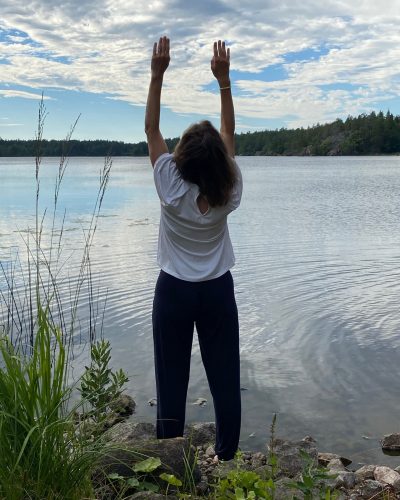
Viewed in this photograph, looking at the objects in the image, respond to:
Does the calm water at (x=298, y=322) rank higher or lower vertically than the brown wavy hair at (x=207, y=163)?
lower

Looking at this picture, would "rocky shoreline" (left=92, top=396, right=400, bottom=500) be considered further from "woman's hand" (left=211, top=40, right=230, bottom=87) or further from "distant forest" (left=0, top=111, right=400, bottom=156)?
"distant forest" (left=0, top=111, right=400, bottom=156)

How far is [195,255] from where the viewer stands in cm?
400

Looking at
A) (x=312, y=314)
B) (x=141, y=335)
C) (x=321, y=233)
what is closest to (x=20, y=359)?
(x=141, y=335)

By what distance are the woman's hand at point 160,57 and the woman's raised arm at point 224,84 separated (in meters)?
0.35

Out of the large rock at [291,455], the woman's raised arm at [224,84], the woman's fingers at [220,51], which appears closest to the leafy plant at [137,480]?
the large rock at [291,455]

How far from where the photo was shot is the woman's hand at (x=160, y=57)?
4012 mm

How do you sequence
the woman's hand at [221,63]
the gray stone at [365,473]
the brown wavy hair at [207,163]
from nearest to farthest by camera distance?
the brown wavy hair at [207,163]
the woman's hand at [221,63]
the gray stone at [365,473]

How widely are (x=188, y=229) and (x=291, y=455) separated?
2.24 metres

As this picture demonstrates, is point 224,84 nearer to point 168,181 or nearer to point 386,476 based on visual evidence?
point 168,181

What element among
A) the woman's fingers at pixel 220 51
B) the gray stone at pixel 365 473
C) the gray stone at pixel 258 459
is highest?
the woman's fingers at pixel 220 51

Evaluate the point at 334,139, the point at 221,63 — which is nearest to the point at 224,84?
the point at 221,63

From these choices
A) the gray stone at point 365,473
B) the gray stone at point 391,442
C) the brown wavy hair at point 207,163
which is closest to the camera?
the brown wavy hair at point 207,163

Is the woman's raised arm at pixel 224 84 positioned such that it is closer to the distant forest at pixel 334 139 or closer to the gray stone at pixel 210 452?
the gray stone at pixel 210 452

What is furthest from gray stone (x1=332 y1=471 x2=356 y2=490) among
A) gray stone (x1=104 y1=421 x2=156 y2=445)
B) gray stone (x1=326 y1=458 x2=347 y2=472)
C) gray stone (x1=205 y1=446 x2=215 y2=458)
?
gray stone (x1=104 y1=421 x2=156 y2=445)
